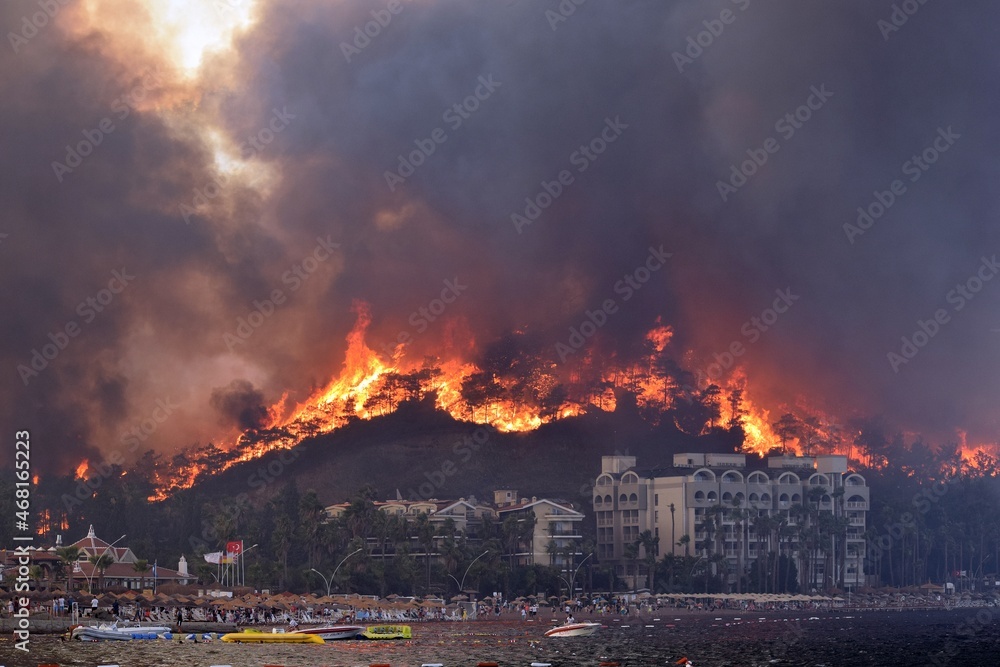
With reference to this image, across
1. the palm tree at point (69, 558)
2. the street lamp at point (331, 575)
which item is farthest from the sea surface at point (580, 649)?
the palm tree at point (69, 558)

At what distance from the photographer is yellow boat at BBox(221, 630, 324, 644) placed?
138125 mm

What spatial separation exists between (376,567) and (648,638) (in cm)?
5210

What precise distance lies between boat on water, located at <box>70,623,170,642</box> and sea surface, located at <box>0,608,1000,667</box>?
927mm

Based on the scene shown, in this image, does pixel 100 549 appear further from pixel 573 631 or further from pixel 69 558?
pixel 573 631

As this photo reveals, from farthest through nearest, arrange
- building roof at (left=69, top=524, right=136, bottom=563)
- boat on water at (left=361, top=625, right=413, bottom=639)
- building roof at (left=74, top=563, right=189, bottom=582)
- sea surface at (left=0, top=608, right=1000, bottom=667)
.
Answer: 1. building roof at (left=69, top=524, right=136, bottom=563)
2. building roof at (left=74, top=563, right=189, bottom=582)
3. boat on water at (left=361, top=625, right=413, bottom=639)
4. sea surface at (left=0, top=608, right=1000, bottom=667)

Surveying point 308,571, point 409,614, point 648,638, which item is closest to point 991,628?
point 648,638

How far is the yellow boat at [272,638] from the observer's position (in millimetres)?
138125

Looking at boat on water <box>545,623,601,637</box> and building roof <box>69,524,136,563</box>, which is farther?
building roof <box>69,524,136,563</box>

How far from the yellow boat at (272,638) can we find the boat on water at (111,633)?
267 inches

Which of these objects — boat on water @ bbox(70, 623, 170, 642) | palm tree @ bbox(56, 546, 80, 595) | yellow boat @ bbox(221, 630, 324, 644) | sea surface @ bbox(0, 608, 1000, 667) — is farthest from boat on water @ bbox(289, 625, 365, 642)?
palm tree @ bbox(56, 546, 80, 595)

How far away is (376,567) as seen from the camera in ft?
651

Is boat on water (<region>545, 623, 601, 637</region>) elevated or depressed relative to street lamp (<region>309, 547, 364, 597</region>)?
depressed

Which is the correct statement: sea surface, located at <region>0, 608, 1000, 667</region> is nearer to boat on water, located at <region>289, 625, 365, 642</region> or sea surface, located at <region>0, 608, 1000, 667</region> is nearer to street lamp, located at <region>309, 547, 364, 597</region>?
boat on water, located at <region>289, 625, 365, 642</region>

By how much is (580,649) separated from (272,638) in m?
28.9
